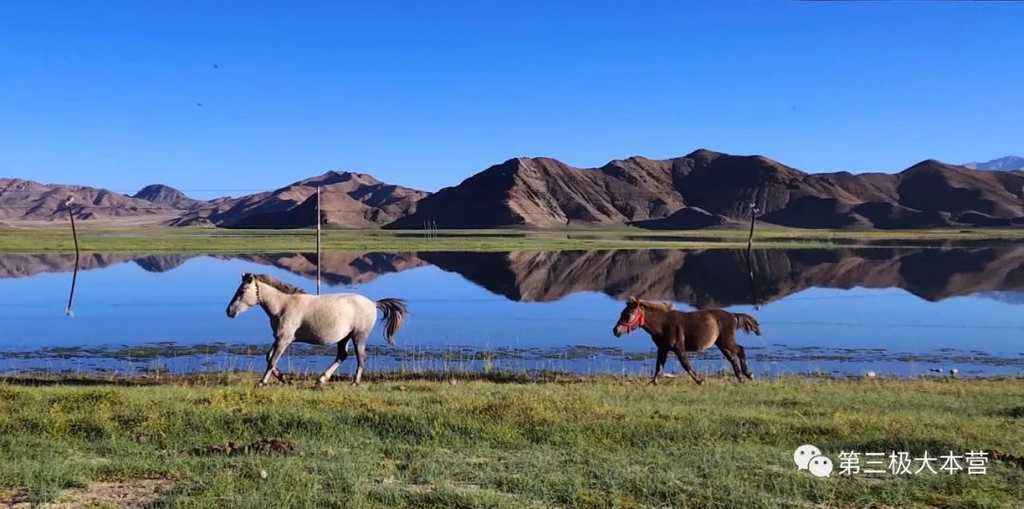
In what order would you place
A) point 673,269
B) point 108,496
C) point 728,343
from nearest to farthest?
point 108,496 < point 728,343 < point 673,269

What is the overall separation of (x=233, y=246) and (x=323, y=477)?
86.1m

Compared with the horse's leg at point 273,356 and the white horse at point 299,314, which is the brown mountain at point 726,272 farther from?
the horse's leg at point 273,356

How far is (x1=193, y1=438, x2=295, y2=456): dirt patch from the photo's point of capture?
9477mm

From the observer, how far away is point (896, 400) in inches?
599

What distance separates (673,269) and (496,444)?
52.1m

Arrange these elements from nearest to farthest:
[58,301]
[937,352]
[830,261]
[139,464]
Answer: [139,464]
[937,352]
[58,301]
[830,261]

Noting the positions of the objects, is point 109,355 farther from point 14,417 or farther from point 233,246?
point 233,246

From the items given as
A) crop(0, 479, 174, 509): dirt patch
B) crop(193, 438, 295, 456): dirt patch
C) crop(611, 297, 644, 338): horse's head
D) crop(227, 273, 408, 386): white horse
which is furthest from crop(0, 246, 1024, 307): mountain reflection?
crop(0, 479, 174, 509): dirt patch

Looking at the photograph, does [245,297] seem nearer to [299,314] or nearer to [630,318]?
[299,314]

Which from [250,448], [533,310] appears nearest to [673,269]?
[533,310]

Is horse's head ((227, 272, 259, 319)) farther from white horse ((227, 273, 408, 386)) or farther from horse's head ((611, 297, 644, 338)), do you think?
horse's head ((611, 297, 644, 338))

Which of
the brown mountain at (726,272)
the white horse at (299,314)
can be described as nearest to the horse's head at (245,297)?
the white horse at (299,314)

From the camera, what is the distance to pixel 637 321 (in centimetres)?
1739

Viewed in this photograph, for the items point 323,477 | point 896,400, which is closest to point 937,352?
point 896,400
